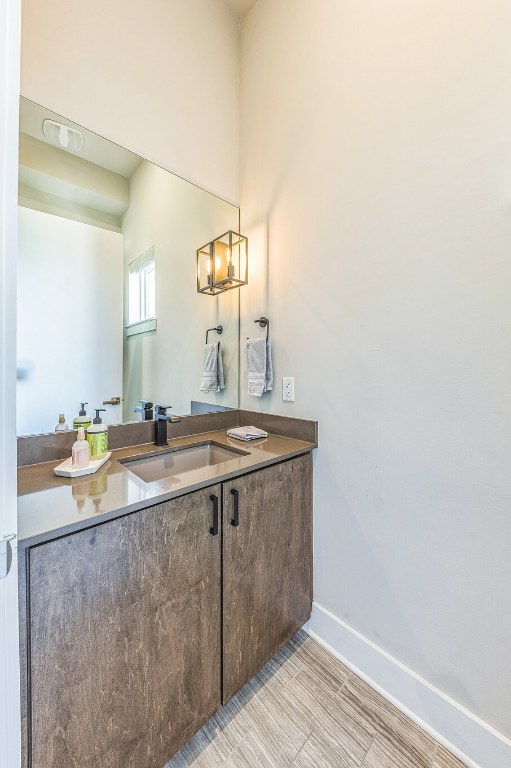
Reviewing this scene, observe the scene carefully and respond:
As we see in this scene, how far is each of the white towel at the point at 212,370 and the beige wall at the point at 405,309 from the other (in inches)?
16.2

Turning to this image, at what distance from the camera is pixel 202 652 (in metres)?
0.98

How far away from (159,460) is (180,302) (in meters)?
0.87

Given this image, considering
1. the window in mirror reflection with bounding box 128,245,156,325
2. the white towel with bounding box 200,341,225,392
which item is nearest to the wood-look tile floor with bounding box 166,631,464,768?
the white towel with bounding box 200,341,225,392

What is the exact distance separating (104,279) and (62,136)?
0.53 m

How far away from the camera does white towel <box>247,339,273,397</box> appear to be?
5.35ft

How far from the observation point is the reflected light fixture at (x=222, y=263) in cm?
175

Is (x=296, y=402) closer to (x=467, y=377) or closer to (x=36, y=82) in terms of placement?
(x=467, y=377)

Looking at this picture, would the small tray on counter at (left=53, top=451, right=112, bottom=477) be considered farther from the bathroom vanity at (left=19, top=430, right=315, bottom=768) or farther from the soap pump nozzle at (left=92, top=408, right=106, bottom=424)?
the soap pump nozzle at (left=92, top=408, right=106, bottom=424)

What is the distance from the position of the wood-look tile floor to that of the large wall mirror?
47.6 inches

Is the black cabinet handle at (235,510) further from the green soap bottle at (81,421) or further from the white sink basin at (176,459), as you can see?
the green soap bottle at (81,421)

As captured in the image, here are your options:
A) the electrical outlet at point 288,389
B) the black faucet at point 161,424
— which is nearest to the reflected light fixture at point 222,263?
the electrical outlet at point 288,389

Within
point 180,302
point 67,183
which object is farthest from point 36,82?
point 180,302

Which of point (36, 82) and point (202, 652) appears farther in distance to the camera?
point (36, 82)

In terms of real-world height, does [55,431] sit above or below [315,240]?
below
